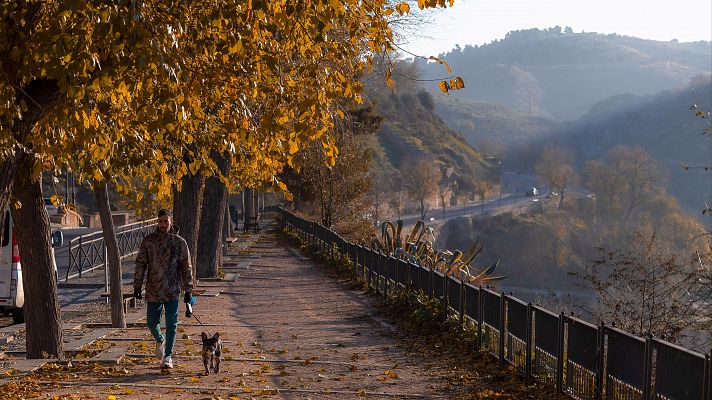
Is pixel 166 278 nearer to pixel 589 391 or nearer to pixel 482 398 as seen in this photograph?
pixel 482 398

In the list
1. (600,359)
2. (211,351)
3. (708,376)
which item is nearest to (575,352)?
(600,359)

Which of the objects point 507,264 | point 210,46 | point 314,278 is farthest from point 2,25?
point 507,264

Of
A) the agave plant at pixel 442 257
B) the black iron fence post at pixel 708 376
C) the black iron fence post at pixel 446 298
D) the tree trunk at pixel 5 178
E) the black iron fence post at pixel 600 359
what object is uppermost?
the tree trunk at pixel 5 178

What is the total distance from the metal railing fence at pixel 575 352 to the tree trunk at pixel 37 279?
A: 4.91 metres

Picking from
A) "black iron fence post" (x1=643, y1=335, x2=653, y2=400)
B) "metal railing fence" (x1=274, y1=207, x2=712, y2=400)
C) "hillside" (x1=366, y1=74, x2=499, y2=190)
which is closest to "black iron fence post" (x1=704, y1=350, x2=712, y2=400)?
"metal railing fence" (x1=274, y1=207, x2=712, y2=400)

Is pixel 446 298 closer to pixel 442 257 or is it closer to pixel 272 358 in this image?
pixel 272 358

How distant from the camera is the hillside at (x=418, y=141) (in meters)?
153

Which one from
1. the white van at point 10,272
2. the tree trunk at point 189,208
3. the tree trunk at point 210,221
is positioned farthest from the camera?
the tree trunk at point 210,221

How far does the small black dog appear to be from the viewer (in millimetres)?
10391

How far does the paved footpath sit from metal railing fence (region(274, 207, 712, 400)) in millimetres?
835

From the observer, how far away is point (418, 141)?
155 m

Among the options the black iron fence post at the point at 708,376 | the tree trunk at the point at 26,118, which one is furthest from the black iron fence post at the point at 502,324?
the tree trunk at the point at 26,118

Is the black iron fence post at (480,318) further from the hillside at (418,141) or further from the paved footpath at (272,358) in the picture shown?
the hillside at (418,141)

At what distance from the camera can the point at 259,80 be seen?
9719 millimetres
